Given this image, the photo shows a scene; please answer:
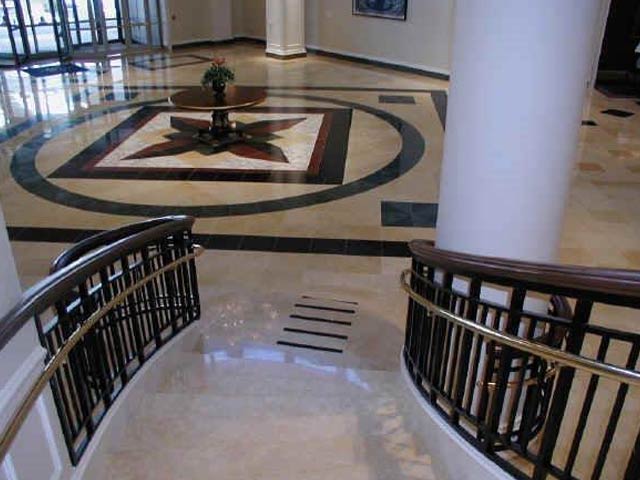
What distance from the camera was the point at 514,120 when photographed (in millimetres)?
2521

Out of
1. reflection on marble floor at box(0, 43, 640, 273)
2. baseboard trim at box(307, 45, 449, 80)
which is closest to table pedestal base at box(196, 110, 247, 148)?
reflection on marble floor at box(0, 43, 640, 273)

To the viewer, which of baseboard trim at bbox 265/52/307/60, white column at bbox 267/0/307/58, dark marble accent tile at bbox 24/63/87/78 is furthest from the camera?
baseboard trim at bbox 265/52/307/60

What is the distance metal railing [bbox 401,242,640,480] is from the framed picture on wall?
10429mm

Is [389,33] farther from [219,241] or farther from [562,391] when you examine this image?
[562,391]

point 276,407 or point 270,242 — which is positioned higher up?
point 276,407

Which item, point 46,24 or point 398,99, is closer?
point 398,99

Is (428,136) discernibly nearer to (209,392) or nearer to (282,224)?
(282,224)

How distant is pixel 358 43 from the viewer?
13.8 metres

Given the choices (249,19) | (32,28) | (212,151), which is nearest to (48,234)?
(212,151)

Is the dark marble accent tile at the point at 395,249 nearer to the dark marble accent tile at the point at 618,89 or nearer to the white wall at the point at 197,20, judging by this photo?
the dark marble accent tile at the point at 618,89

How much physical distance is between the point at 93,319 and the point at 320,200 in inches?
174

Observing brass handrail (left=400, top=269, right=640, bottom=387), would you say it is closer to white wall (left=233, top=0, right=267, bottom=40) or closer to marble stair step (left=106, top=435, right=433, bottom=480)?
marble stair step (left=106, top=435, right=433, bottom=480)

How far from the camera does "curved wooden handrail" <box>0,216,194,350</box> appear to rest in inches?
65.9

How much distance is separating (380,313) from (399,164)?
11.9ft
